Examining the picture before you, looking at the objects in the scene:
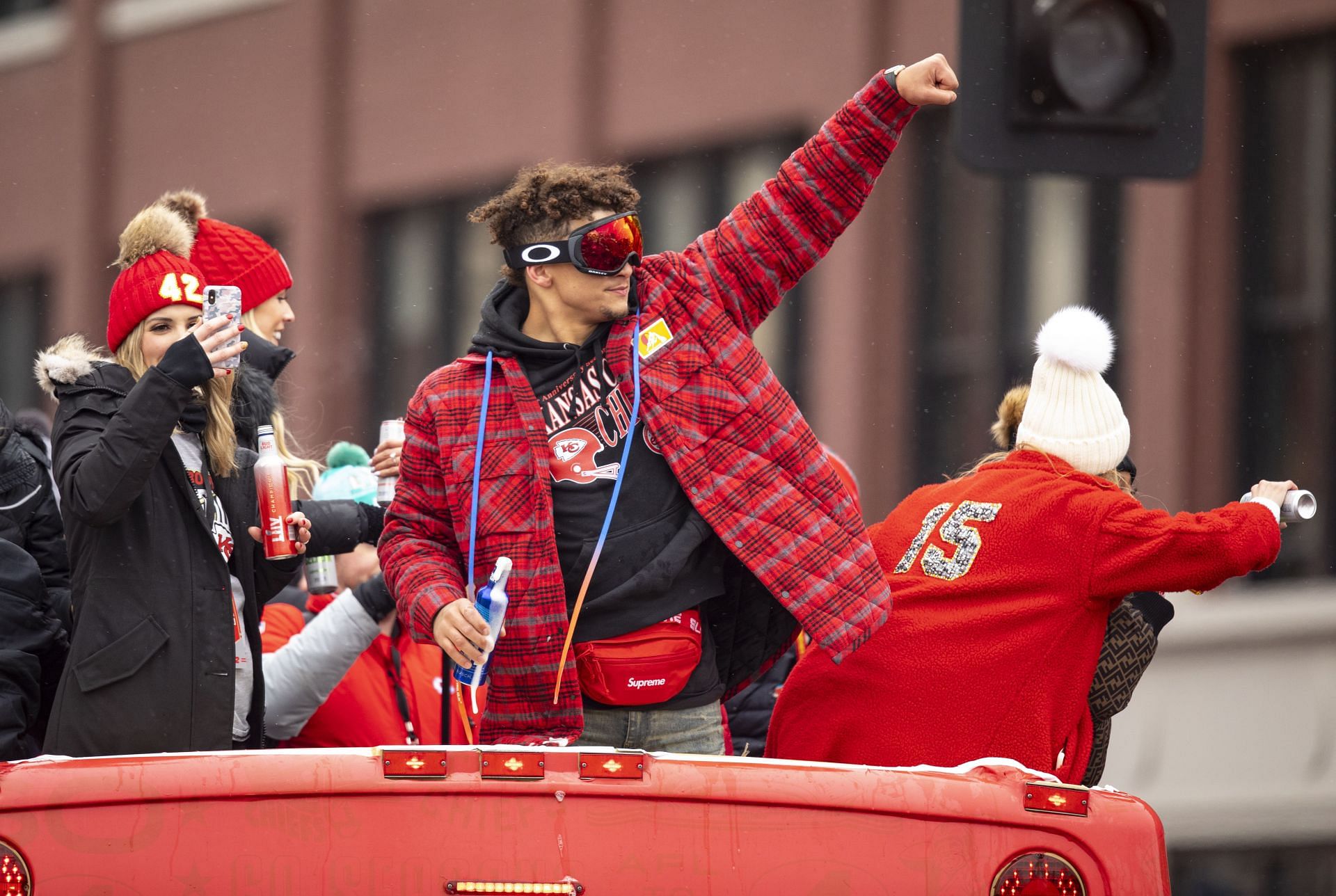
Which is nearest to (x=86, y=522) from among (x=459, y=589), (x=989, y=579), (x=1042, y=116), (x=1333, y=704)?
(x=459, y=589)

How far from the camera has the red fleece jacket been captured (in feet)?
15.8

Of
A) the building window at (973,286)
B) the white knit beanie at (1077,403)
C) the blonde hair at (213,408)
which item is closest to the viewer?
the blonde hair at (213,408)

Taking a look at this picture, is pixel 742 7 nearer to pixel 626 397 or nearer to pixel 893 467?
pixel 893 467

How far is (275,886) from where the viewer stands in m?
3.79

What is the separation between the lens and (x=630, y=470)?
4738 millimetres

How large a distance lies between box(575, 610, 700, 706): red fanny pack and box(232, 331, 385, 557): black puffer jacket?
849 millimetres

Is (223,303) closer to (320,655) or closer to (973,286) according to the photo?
(320,655)

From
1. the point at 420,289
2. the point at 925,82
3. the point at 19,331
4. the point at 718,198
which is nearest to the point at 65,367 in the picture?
the point at 925,82

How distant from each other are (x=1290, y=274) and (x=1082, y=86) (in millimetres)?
8820

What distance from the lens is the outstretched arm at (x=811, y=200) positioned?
4.81m

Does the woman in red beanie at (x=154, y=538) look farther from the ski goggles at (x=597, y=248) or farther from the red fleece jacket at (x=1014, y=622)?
the red fleece jacket at (x=1014, y=622)

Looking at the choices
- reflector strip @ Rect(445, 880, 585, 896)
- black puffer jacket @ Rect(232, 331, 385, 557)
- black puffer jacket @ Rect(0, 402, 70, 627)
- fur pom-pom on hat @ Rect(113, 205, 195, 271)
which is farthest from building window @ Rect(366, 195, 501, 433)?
reflector strip @ Rect(445, 880, 585, 896)

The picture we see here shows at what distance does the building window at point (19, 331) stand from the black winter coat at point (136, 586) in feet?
59.5

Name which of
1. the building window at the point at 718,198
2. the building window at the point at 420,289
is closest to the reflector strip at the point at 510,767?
the building window at the point at 718,198
